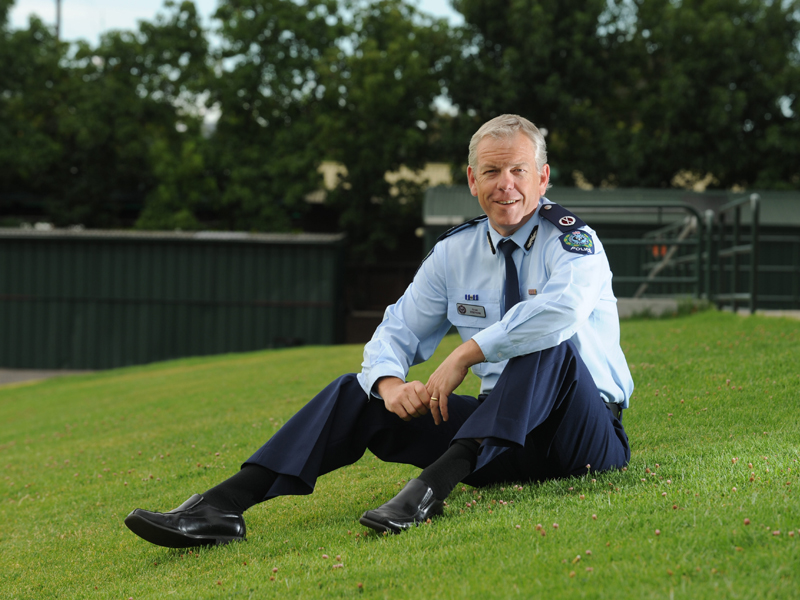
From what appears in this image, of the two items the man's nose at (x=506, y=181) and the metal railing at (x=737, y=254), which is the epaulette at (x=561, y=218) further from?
the metal railing at (x=737, y=254)

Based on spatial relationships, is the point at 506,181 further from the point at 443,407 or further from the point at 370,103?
the point at 370,103

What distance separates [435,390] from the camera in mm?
2516

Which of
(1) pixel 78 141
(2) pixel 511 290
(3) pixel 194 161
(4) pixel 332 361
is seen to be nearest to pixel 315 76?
(3) pixel 194 161

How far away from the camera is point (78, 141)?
22.7 meters

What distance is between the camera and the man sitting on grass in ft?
7.61

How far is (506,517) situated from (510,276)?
860 millimetres

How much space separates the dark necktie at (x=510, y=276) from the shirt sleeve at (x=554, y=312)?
0.13 metres

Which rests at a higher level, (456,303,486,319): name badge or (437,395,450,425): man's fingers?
(456,303,486,319): name badge

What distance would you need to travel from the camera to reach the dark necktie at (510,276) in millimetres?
2725

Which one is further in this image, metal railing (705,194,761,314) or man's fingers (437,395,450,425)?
metal railing (705,194,761,314)

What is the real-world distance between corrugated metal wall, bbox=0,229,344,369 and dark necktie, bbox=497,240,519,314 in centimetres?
1479

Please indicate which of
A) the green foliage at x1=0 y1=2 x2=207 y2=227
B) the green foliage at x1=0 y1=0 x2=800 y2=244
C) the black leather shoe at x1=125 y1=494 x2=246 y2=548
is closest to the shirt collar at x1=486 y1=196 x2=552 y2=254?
the black leather shoe at x1=125 y1=494 x2=246 y2=548

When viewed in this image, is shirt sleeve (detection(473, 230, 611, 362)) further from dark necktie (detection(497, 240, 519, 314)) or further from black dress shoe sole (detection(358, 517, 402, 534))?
black dress shoe sole (detection(358, 517, 402, 534))

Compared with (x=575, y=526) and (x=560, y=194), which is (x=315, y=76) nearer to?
(x=560, y=194)
